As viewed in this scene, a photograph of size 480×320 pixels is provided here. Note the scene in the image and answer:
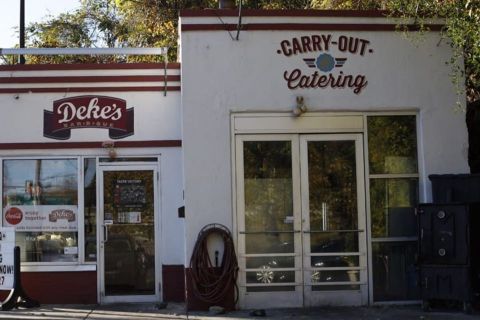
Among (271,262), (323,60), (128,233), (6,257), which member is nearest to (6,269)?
(6,257)

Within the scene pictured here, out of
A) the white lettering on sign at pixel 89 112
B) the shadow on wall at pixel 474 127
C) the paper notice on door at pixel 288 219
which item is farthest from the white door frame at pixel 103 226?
the shadow on wall at pixel 474 127

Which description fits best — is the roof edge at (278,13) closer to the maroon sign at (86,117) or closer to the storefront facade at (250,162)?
the storefront facade at (250,162)

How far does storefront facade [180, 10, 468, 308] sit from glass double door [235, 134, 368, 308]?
16 millimetres

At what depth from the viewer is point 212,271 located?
10.1 metres

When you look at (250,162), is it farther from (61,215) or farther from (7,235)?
(7,235)

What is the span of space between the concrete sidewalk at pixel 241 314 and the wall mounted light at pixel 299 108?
2960mm

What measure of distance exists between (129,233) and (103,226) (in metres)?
0.44

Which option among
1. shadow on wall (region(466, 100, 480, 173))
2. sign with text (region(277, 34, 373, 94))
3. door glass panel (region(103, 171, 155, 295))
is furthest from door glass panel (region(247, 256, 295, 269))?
shadow on wall (region(466, 100, 480, 173))

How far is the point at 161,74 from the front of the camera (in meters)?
11.3

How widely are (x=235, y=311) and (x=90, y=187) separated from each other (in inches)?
126

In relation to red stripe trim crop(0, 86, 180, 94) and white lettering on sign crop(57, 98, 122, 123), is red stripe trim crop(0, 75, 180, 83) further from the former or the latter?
white lettering on sign crop(57, 98, 122, 123)

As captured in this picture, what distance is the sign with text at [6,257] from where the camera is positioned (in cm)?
1057

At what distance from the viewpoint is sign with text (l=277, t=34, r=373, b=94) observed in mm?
10484

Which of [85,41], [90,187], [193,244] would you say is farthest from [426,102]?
[85,41]
